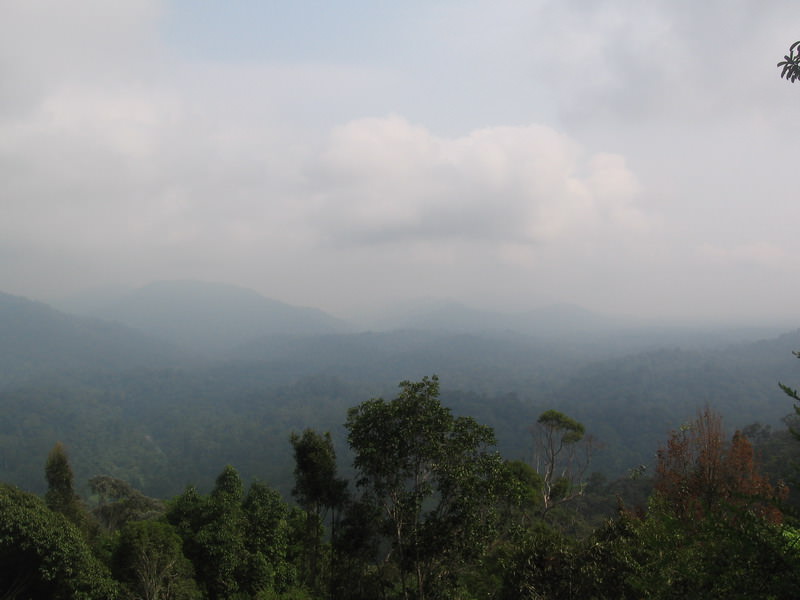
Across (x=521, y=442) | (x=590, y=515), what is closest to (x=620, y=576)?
(x=590, y=515)

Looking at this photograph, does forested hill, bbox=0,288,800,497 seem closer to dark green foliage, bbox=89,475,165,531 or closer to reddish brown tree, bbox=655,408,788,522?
dark green foliage, bbox=89,475,165,531

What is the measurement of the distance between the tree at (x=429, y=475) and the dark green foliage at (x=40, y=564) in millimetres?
9003

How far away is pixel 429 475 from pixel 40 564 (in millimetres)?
12394

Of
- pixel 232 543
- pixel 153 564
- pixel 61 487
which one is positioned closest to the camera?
pixel 153 564

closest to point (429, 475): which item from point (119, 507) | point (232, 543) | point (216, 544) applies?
point (232, 543)

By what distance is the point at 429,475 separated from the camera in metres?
12.4

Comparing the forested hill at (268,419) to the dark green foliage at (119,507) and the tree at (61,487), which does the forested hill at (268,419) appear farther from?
the tree at (61,487)

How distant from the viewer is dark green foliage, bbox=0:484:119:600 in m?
12.3

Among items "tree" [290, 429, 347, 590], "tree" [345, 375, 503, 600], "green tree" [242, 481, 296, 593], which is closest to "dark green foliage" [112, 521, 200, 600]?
"green tree" [242, 481, 296, 593]

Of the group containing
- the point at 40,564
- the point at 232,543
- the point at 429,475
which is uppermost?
the point at 429,475

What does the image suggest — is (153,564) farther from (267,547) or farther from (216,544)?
(267,547)

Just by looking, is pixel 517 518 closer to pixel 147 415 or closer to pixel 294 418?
pixel 294 418

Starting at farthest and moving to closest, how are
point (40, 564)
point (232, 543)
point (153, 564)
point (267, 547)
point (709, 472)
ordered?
point (267, 547), point (232, 543), point (709, 472), point (153, 564), point (40, 564)

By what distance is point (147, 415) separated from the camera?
177 metres
